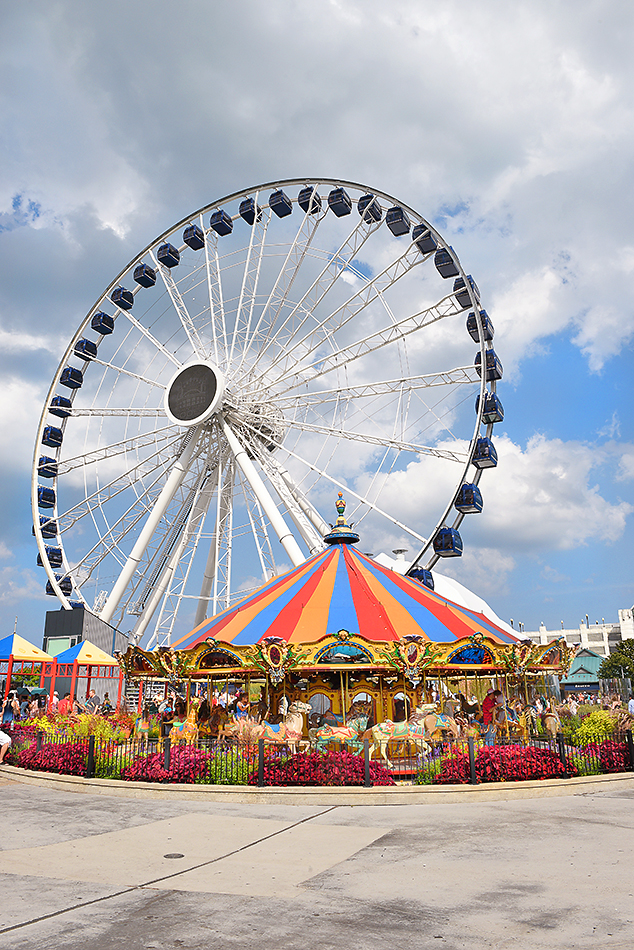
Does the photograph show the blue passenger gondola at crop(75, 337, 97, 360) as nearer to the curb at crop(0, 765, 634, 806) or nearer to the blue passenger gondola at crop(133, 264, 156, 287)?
the blue passenger gondola at crop(133, 264, 156, 287)

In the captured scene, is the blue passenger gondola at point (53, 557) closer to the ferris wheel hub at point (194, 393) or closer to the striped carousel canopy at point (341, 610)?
the ferris wheel hub at point (194, 393)

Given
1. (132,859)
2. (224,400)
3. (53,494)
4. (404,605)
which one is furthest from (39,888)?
(53,494)

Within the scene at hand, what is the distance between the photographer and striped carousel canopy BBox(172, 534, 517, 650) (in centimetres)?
1759

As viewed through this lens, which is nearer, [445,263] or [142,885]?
[142,885]

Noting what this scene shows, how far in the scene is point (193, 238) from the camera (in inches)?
Result: 1233

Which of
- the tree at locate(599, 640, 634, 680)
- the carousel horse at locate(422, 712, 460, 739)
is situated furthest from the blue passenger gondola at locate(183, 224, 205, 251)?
the tree at locate(599, 640, 634, 680)

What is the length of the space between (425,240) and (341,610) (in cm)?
1633

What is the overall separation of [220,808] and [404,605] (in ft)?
28.5

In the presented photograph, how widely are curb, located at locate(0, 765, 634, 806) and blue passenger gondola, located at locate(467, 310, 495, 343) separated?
59.8 ft

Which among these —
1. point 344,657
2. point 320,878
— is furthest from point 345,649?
point 320,878

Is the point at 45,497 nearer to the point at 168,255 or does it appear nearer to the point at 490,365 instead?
the point at 168,255

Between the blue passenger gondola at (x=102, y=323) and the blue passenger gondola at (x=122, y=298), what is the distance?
32.7 inches

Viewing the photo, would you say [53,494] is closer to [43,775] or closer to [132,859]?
[43,775]

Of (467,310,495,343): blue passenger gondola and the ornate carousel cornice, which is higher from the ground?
(467,310,495,343): blue passenger gondola
